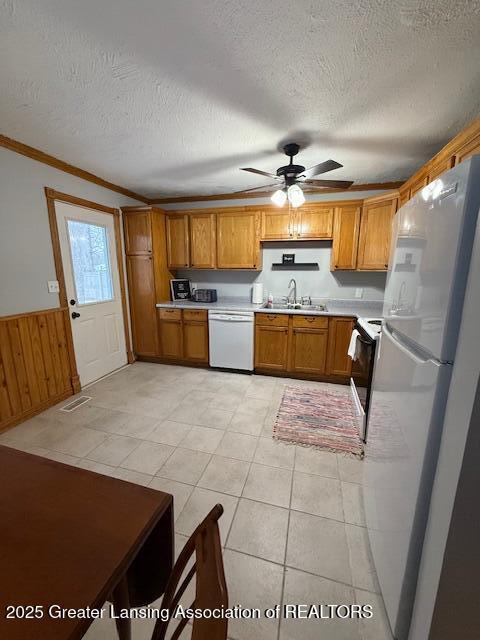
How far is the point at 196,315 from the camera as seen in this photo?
3.78 meters

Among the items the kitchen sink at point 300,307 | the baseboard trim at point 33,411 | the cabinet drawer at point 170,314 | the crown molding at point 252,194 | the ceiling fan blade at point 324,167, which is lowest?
the baseboard trim at point 33,411

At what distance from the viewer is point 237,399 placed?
3021mm

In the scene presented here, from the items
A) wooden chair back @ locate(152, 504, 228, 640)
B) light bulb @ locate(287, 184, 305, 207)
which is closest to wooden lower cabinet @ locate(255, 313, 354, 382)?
light bulb @ locate(287, 184, 305, 207)

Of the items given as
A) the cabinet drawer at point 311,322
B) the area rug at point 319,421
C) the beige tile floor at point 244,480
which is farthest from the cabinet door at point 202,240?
the area rug at point 319,421

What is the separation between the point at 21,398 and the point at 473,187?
3.46 meters

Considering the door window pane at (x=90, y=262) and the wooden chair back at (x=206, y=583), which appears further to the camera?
the door window pane at (x=90, y=262)

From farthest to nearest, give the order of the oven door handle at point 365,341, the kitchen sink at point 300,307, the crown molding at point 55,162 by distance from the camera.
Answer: the kitchen sink at point 300,307, the crown molding at point 55,162, the oven door handle at point 365,341

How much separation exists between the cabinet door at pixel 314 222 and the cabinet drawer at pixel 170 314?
6.42 ft

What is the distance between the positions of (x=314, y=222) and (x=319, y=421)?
241cm

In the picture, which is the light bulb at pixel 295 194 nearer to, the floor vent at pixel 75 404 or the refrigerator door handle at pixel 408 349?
the refrigerator door handle at pixel 408 349

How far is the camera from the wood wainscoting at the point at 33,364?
94.6 inches

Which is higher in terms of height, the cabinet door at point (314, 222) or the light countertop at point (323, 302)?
the cabinet door at point (314, 222)

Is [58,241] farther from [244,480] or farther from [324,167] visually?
[244,480]

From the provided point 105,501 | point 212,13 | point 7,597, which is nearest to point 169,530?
point 105,501
